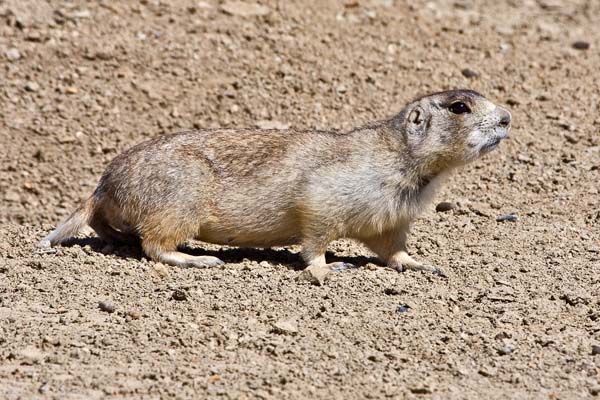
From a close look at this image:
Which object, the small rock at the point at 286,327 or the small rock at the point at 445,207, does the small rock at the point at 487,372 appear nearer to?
the small rock at the point at 286,327

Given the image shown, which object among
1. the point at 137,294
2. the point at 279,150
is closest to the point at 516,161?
the point at 279,150

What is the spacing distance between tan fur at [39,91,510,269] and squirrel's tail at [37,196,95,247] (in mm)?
17

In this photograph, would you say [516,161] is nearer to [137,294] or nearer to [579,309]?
[579,309]

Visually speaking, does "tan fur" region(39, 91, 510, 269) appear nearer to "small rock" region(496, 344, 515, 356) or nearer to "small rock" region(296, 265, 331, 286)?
"small rock" region(296, 265, 331, 286)

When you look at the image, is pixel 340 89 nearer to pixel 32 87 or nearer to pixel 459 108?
pixel 32 87

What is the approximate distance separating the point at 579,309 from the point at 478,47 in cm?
627

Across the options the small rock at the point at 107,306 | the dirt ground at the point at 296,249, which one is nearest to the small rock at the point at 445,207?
the dirt ground at the point at 296,249

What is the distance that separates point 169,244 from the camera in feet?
28.1

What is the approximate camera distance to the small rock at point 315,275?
7823 millimetres

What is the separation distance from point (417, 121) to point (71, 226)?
3016 millimetres

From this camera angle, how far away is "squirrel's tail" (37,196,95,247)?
346 inches

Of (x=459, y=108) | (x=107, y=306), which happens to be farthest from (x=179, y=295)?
(x=459, y=108)

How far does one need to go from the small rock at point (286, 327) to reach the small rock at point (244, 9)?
6.85 metres

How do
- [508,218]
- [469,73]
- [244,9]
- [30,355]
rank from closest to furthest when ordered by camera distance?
[30,355] < [508,218] < [469,73] < [244,9]
